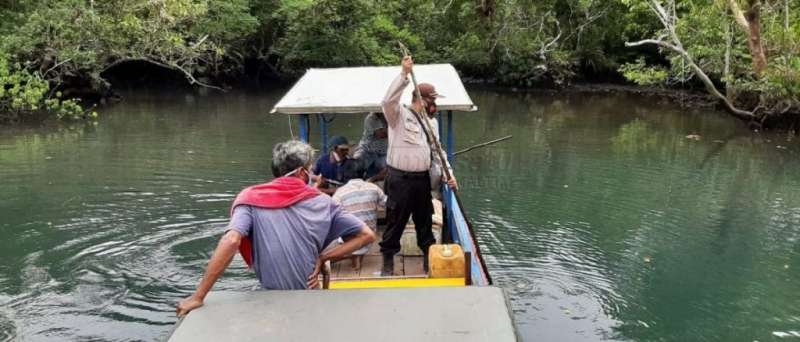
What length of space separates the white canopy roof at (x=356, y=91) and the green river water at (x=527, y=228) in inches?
70.8

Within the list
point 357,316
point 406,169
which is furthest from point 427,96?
point 357,316

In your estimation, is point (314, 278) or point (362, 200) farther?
point (362, 200)

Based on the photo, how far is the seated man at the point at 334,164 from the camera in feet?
23.6

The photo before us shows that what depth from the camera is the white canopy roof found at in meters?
6.46

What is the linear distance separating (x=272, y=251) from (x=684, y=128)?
1674 cm

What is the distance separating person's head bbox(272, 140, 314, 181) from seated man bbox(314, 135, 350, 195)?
4060 mm

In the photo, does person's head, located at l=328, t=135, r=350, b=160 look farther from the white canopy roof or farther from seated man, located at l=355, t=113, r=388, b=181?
the white canopy roof

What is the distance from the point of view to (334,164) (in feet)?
24.0

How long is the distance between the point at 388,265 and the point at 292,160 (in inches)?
98.9

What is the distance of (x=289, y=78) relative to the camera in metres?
30.6

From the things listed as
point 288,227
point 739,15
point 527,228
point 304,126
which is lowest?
point 527,228

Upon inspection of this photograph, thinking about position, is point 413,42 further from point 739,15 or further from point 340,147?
point 340,147

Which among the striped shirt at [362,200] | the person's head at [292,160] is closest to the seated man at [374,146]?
the striped shirt at [362,200]

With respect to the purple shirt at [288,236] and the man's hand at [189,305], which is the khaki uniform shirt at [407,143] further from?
the man's hand at [189,305]
